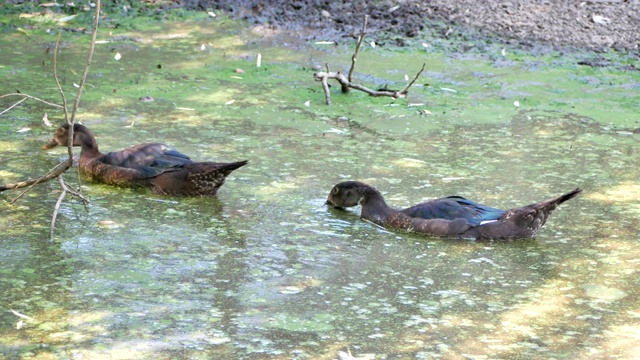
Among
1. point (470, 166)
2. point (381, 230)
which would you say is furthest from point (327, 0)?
point (381, 230)

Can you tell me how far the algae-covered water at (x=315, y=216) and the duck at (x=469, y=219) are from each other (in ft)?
0.25

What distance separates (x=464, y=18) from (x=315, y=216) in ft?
19.9

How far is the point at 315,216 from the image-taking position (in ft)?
21.2

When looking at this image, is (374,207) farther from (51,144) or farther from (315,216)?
(51,144)

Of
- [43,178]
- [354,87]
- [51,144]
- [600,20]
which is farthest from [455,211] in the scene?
[600,20]

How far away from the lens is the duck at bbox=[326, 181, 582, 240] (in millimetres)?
6121

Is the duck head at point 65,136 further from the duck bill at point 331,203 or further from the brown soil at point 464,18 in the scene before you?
the brown soil at point 464,18

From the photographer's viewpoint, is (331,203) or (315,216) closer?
(315,216)

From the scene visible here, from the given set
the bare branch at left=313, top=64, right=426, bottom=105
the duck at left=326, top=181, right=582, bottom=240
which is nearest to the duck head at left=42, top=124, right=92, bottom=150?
the duck at left=326, top=181, right=582, bottom=240

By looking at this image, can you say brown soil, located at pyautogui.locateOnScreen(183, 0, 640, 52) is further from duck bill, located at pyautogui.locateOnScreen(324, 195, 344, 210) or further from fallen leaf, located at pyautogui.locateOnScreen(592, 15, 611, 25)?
duck bill, located at pyautogui.locateOnScreen(324, 195, 344, 210)

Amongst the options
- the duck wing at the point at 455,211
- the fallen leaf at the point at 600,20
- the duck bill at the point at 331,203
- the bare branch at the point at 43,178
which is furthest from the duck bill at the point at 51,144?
the fallen leaf at the point at 600,20

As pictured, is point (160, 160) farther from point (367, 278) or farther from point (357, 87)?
point (357, 87)

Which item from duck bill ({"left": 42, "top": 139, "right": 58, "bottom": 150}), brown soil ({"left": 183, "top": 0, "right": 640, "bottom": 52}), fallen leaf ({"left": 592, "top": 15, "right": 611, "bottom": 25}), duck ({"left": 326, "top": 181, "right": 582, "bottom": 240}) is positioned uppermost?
fallen leaf ({"left": 592, "top": 15, "right": 611, "bottom": 25})

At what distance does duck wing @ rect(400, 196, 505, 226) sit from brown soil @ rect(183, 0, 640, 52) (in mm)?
5284
